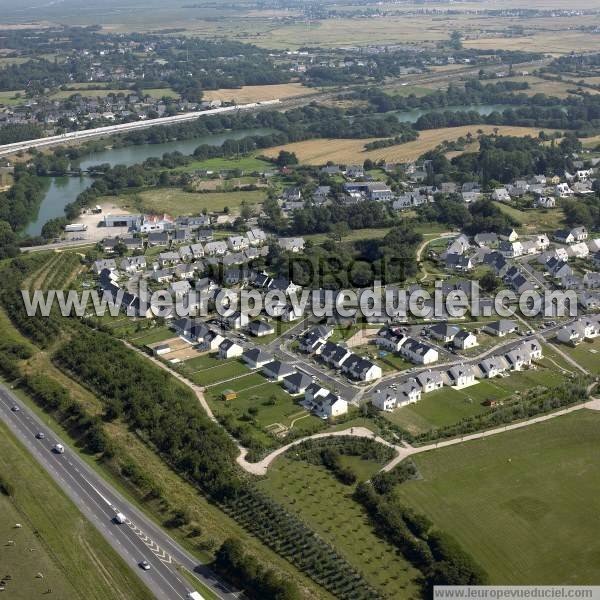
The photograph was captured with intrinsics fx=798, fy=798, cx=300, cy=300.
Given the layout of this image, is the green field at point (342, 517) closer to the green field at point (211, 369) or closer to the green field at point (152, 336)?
the green field at point (211, 369)

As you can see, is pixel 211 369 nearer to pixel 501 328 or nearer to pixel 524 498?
pixel 501 328

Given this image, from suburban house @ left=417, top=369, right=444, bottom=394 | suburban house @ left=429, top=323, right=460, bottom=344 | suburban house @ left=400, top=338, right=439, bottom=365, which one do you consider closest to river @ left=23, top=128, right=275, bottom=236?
suburban house @ left=429, top=323, right=460, bottom=344

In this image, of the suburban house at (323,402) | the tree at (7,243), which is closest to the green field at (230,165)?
the tree at (7,243)

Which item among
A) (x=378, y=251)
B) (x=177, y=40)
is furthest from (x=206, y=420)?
(x=177, y=40)

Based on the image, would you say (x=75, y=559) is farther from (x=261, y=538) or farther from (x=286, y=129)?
(x=286, y=129)

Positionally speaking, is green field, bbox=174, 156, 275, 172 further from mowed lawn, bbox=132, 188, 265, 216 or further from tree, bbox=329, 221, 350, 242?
tree, bbox=329, 221, 350, 242

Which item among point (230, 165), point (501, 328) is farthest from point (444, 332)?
point (230, 165)

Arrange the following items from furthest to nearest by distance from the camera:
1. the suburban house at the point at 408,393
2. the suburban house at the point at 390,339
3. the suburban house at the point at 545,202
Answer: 1. the suburban house at the point at 545,202
2. the suburban house at the point at 390,339
3. the suburban house at the point at 408,393
